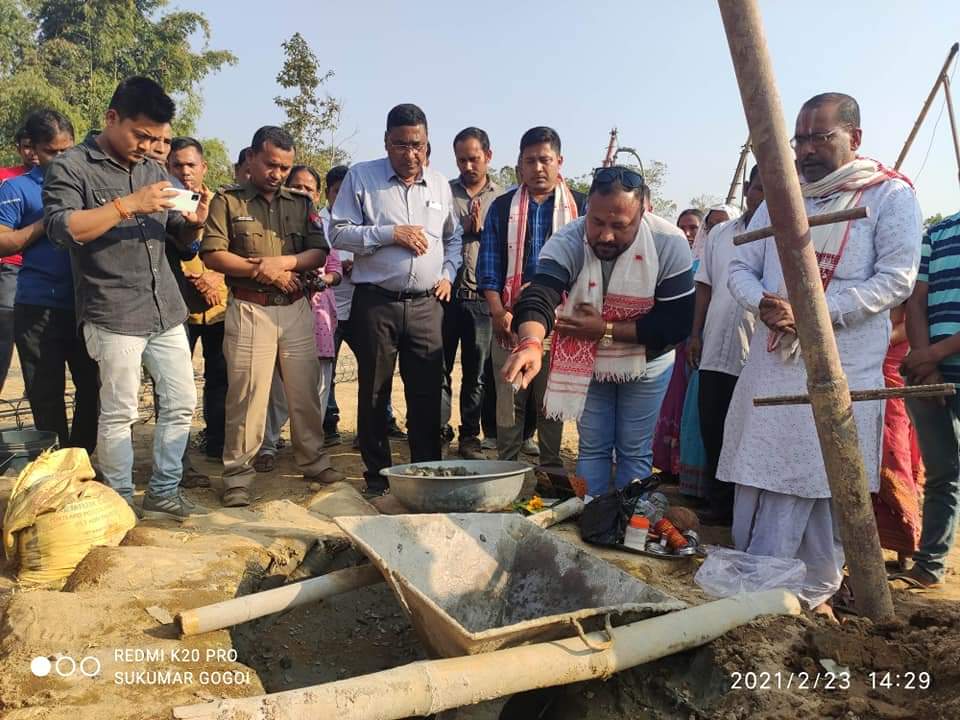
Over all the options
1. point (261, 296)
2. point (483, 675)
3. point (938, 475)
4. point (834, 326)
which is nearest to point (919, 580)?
point (938, 475)

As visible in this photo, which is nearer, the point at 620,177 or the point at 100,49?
the point at 620,177

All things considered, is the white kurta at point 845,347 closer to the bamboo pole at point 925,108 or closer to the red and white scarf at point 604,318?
the red and white scarf at point 604,318

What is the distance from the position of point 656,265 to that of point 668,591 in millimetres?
1564

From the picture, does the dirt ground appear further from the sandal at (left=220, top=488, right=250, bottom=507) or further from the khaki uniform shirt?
the khaki uniform shirt

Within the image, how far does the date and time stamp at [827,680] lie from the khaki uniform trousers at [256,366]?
2.94 meters

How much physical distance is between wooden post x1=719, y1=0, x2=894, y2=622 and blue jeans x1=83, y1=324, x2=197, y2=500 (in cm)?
289

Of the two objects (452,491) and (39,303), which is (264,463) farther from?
(452,491)

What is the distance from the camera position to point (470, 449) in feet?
17.2

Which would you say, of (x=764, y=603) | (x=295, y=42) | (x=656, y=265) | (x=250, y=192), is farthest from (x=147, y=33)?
(x=764, y=603)

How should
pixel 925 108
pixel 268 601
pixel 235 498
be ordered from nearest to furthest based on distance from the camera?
pixel 268 601
pixel 235 498
pixel 925 108

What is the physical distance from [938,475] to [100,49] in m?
26.4

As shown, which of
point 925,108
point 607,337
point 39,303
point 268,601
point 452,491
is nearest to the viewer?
point 268,601

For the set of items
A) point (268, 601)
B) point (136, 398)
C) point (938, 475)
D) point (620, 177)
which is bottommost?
point (268, 601)

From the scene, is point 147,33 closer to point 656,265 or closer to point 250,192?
point 250,192
